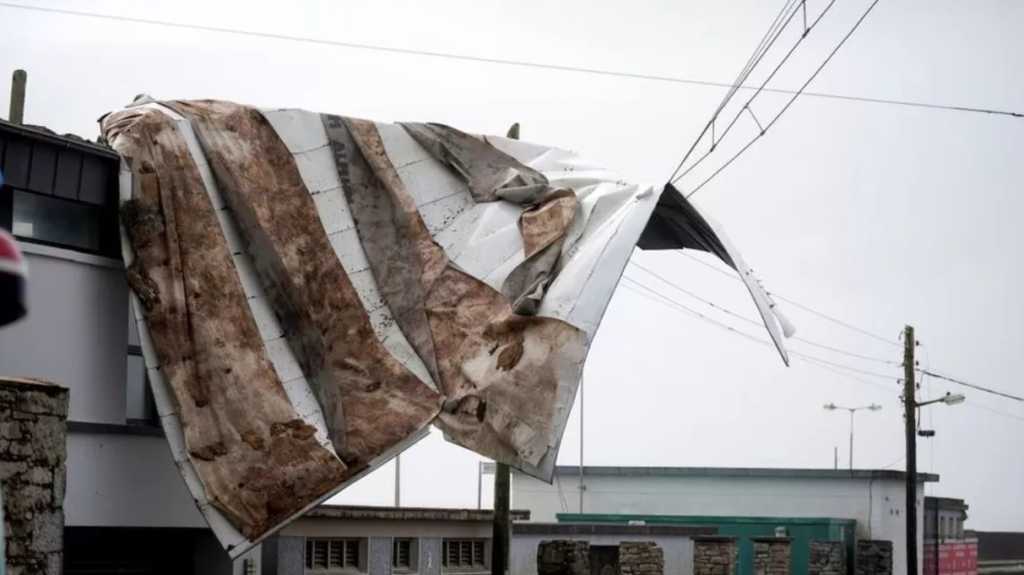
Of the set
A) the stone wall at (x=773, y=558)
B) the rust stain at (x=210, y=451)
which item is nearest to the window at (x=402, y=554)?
the rust stain at (x=210, y=451)

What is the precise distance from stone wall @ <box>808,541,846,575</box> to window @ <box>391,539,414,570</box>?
15.6 metres

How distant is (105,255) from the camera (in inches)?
624

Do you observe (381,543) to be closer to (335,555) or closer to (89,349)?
(335,555)

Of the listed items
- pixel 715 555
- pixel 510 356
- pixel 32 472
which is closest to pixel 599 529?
pixel 715 555

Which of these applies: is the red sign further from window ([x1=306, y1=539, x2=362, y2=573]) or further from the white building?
window ([x1=306, y1=539, x2=362, y2=573])

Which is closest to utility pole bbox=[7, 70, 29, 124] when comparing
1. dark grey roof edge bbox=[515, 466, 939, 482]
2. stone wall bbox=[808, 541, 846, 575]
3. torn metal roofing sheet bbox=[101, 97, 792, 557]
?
torn metal roofing sheet bbox=[101, 97, 792, 557]

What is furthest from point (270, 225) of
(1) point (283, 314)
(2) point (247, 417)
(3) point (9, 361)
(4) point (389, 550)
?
(4) point (389, 550)

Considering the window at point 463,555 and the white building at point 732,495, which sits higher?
the white building at point 732,495

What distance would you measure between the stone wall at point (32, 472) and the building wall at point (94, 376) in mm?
2074

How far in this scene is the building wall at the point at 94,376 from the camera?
14922 mm

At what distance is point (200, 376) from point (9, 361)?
1976 millimetres

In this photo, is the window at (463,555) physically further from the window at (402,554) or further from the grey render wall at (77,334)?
the grey render wall at (77,334)

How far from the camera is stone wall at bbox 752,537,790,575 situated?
29766 millimetres

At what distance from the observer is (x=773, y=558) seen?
29.8m
